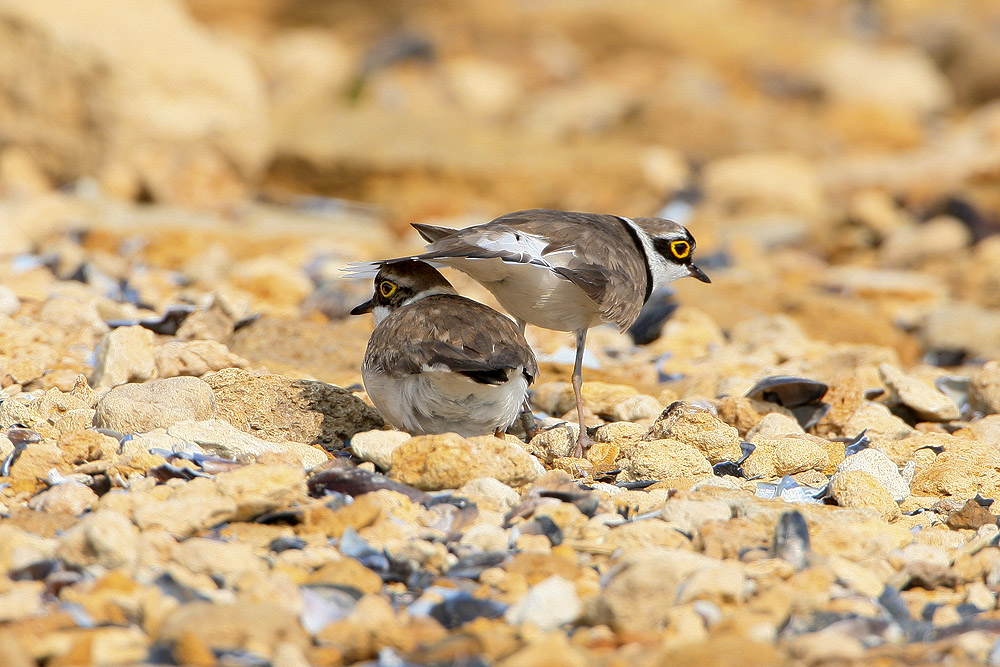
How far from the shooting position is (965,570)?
337cm

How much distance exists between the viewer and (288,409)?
454 cm

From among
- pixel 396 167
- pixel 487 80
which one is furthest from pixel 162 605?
pixel 487 80

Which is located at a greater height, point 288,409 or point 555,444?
point 555,444


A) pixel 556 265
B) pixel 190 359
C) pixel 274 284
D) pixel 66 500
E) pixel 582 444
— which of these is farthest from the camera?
pixel 274 284

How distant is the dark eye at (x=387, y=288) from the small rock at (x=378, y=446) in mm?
1068

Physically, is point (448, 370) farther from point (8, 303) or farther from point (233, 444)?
point (8, 303)

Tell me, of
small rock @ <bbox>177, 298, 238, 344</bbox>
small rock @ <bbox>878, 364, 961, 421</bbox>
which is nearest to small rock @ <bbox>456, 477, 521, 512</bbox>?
small rock @ <bbox>177, 298, 238, 344</bbox>

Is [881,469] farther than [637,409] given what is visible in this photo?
No

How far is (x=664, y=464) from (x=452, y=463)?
0.92m

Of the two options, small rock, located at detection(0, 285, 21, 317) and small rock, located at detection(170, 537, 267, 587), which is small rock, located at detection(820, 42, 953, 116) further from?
small rock, located at detection(170, 537, 267, 587)

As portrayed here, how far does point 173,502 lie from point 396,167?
33.7 feet

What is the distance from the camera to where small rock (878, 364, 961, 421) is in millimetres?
5379

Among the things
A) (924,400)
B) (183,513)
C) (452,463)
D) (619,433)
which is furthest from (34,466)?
(924,400)

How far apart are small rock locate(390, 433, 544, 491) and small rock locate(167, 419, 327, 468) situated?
432mm
